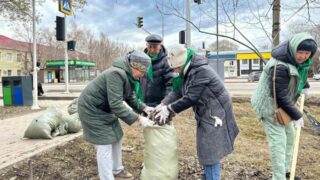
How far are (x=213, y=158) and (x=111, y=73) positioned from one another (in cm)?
116

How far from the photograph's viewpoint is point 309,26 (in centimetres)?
655

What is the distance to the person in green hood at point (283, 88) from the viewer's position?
288 cm

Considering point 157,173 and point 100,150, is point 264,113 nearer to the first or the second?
point 157,173

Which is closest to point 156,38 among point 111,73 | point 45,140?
point 111,73

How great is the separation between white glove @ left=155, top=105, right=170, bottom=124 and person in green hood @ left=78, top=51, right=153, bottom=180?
0.13 metres

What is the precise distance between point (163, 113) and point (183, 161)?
1301 mm

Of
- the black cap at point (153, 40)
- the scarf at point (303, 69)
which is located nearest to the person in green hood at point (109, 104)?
the black cap at point (153, 40)

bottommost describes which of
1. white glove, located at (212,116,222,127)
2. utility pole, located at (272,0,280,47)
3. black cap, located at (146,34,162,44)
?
white glove, located at (212,116,222,127)

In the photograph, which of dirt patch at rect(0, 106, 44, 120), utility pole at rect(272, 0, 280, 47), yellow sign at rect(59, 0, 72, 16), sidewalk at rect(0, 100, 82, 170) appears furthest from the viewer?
yellow sign at rect(59, 0, 72, 16)

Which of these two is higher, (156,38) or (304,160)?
(156,38)

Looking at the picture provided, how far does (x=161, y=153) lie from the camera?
3043mm

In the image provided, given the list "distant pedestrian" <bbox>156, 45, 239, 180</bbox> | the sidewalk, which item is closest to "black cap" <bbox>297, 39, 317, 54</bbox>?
"distant pedestrian" <bbox>156, 45, 239, 180</bbox>

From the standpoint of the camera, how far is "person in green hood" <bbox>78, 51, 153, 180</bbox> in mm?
2906

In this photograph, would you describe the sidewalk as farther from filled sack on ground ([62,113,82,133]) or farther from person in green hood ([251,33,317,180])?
person in green hood ([251,33,317,180])
